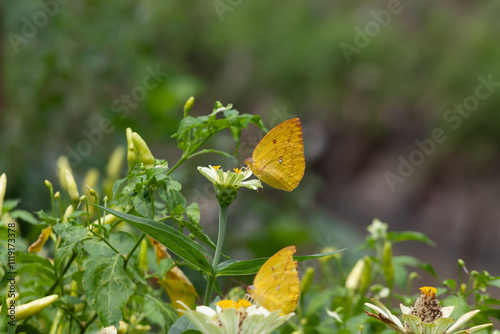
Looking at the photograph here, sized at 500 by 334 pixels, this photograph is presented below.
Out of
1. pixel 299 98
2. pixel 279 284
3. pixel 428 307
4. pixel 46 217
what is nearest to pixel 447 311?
pixel 428 307

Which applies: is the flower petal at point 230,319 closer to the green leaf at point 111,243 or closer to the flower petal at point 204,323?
the flower petal at point 204,323

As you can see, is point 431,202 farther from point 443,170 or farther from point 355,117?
point 355,117

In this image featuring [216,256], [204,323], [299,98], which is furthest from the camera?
[299,98]

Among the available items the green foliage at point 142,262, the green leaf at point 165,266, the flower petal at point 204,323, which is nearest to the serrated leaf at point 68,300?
the green foliage at point 142,262

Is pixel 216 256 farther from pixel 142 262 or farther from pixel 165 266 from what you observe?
pixel 142 262

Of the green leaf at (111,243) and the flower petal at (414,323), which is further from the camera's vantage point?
the green leaf at (111,243)

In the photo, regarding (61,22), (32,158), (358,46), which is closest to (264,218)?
(32,158)

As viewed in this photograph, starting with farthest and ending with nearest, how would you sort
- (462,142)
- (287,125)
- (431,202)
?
1. (431,202)
2. (462,142)
3. (287,125)
